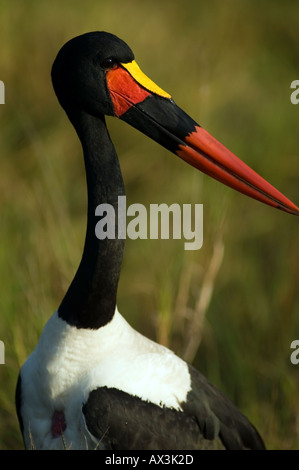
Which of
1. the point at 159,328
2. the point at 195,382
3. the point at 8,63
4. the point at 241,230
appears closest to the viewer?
the point at 195,382

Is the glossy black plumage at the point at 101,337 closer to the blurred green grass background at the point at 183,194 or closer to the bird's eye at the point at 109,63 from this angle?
the bird's eye at the point at 109,63

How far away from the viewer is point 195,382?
10.4 ft

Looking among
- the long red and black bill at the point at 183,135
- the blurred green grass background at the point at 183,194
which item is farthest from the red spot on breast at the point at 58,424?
the long red and black bill at the point at 183,135

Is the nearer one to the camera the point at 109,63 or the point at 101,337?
the point at 109,63

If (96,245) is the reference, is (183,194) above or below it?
above

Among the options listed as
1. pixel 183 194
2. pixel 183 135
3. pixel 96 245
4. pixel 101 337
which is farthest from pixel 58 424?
pixel 183 194

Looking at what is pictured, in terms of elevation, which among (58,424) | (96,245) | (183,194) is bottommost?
(58,424)

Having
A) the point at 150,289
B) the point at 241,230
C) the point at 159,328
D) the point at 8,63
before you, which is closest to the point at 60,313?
the point at 159,328

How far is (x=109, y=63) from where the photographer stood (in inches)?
115

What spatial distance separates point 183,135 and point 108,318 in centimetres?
66

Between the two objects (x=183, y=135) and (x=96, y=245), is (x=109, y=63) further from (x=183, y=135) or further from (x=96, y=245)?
(x=96, y=245)

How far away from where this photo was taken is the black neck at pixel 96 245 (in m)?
2.99

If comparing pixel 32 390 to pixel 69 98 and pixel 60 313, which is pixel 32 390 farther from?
pixel 69 98
